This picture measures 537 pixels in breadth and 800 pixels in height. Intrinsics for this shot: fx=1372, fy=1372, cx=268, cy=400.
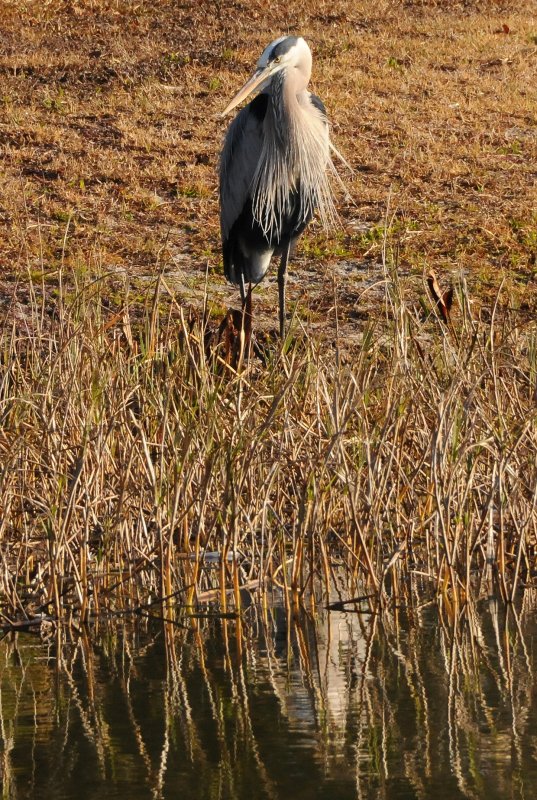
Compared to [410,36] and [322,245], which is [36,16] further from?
[322,245]

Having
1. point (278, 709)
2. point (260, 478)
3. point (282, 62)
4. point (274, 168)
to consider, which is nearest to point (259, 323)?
point (274, 168)

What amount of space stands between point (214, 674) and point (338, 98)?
970 cm

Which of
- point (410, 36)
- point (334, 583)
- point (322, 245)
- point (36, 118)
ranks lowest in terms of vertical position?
point (334, 583)

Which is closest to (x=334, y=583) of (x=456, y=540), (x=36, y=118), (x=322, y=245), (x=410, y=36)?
(x=456, y=540)

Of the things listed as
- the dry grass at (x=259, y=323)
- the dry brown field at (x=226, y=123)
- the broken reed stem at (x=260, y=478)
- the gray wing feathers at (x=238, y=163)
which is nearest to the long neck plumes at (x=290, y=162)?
the gray wing feathers at (x=238, y=163)

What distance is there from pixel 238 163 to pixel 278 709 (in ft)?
A: 18.3

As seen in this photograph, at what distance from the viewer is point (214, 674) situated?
3340mm

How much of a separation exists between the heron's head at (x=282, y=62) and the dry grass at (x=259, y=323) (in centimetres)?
102

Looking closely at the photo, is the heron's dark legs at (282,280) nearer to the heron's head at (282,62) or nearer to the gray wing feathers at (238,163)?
the gray wing feathers at (238,163)

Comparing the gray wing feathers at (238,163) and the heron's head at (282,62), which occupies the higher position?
the heron's head at (282,62)

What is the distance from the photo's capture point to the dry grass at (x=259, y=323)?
12.8 ft

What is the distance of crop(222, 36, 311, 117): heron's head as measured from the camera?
7.49 m

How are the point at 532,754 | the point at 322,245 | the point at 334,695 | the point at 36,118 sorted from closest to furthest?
the point at 532,754
the point at 334,695
the point at 322,245
the point at 36,118

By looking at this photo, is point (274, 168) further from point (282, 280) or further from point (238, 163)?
point (282, 280)
